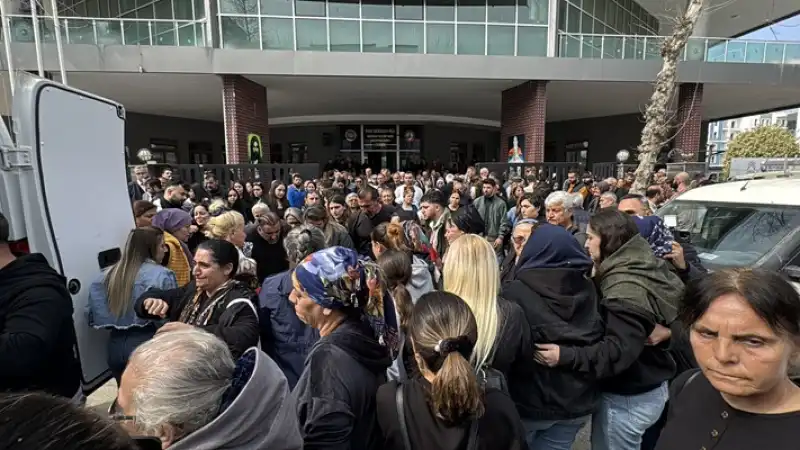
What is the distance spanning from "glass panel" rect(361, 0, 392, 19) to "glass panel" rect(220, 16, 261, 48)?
352cm

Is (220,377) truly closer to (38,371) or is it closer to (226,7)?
(38,371)

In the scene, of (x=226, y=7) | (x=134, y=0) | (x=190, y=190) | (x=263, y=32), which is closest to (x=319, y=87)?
(x=263, y=32)

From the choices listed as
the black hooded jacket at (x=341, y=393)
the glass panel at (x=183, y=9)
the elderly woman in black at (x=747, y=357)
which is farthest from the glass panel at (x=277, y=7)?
the elderly woman in black at (x=747, y=357)

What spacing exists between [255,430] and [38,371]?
135 cm

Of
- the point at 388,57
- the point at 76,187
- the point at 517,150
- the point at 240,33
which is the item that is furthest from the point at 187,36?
the point at 76,187

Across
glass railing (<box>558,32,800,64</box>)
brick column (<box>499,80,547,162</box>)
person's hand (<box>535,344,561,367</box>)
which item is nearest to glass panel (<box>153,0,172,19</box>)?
brick column (<box>499,80,547,162</box>)

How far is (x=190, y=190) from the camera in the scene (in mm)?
8258

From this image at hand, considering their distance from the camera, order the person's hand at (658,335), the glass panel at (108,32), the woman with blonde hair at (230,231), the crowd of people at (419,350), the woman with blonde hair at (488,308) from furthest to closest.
→ 1. the glass panel at (108,32)
2. the woman with blonde hair at (230,231)
3. the person's hand at (658,335)
4. the woman with blonde hair at (488,308)
5. the crowd of people at (419,350)

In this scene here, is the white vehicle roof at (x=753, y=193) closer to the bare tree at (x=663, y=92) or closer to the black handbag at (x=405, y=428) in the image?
the bare tree at (x=663, y=92)

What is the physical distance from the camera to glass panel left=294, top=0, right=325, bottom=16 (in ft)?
44.0

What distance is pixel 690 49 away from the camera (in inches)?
595

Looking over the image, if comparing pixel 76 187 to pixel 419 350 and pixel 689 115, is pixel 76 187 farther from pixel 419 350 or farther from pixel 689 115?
pixel 689 115

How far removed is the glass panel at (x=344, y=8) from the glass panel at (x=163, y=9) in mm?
5618

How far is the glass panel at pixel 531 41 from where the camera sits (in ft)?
46.7
